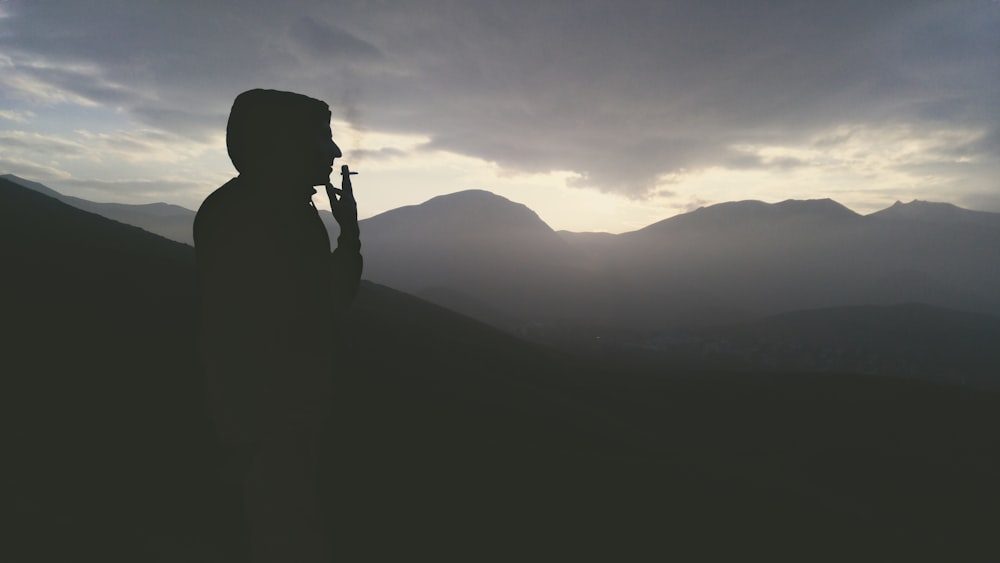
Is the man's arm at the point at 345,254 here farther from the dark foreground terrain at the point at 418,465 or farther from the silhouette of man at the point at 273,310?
the dark foreground terrain at the point at 418,465

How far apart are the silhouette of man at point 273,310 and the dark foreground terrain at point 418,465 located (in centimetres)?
65

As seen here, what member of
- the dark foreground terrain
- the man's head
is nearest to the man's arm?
the man's head

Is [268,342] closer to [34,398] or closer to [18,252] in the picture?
[34,398]

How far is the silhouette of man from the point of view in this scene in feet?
12.4

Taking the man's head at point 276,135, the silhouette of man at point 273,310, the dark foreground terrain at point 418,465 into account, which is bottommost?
the dark foreground terrain at point 418,465

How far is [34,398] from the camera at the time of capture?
31.0 feet

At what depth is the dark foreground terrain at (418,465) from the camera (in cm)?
764

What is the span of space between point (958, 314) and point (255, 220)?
238711 millimetres

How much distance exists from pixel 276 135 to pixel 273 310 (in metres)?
1.59

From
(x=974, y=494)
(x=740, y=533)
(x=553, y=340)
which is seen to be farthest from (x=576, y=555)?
(x=553, y=340)

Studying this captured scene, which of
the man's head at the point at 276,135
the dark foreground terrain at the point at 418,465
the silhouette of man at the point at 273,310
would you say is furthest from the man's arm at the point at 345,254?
the dark foreground terrain at the point at 418,465

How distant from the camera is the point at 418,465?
11344mm

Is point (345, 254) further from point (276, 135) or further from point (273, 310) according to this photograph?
point (276, 135)

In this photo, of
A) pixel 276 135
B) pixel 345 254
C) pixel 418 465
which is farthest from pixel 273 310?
pixel 418 465
